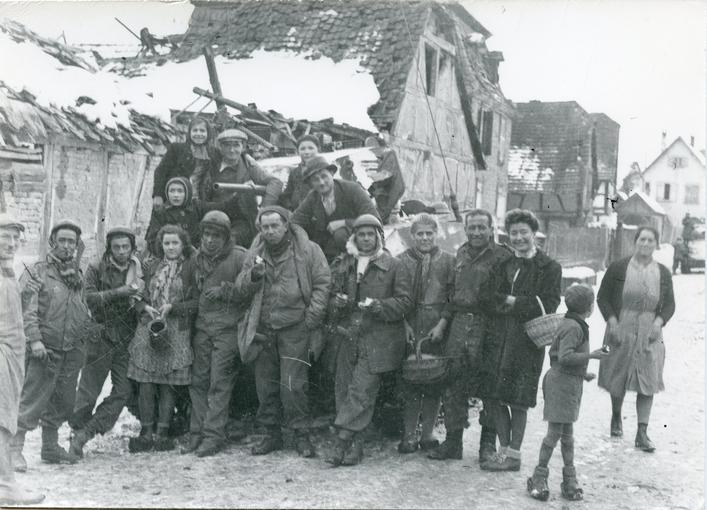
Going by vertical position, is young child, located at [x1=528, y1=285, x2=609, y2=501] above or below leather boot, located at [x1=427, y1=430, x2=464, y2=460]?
above

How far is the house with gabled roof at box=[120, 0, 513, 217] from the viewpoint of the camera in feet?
24.8

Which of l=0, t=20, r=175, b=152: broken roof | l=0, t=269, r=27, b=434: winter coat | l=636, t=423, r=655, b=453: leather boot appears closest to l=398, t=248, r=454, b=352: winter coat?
l=636, t=423, r=655, b=453: leather boot

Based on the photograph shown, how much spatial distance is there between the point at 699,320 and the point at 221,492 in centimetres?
440

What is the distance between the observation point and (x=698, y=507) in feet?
16.0

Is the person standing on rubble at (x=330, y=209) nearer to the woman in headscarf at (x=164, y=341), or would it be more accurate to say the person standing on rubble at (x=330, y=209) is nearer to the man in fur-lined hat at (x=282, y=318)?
the man in fur-lined hat at (x=282, y=318)

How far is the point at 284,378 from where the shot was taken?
17.6 feet

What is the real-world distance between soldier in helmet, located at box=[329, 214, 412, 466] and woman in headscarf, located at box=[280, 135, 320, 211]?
986 millimetres

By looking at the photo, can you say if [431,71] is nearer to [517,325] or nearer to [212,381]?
[517,325]

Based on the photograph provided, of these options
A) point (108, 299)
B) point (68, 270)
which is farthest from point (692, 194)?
point (68, 270)

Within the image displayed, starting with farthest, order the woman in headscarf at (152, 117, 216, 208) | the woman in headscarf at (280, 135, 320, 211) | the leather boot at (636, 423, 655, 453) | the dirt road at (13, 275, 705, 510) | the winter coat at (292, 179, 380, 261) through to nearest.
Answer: the woman in headscarf at (152, 117, 216, 208), the woman in headscarf at (280, 135, 320, 211), the winter coat at (292, 179, 380, 261), the leather boot at (636, 423, 655, 453), the dirt road at (13, 275, 705, 510)

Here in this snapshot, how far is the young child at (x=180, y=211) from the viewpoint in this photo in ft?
19.1

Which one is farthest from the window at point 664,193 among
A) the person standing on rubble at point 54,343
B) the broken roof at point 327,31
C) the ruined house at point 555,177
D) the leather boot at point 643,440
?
the ruined house at point 555,177

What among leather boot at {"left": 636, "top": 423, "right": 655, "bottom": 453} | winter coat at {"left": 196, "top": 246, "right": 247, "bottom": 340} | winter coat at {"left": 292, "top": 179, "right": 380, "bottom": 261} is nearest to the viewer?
winter coat at {"left": 196, "top": 246, "right": 247, "bottom": 340}

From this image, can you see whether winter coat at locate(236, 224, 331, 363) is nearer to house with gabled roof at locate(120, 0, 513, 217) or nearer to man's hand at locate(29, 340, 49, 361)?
man's hand at locate(29, 340, 49, 361)
